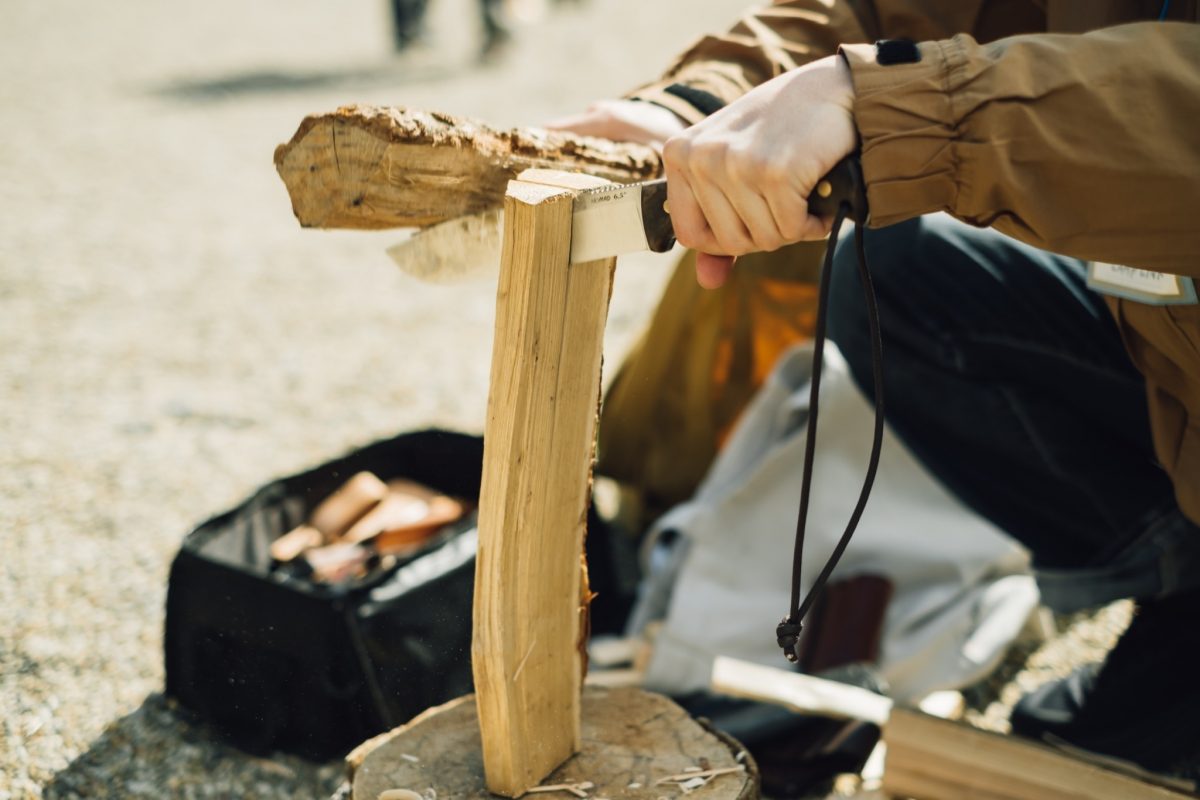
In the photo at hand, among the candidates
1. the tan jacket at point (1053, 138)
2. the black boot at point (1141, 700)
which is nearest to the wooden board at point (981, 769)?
the black boot at point (1141, 700)

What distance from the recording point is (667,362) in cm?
254

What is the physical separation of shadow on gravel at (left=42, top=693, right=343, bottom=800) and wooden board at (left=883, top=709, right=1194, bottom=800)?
949mm

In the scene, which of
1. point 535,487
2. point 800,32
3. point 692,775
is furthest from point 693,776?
point 800,32

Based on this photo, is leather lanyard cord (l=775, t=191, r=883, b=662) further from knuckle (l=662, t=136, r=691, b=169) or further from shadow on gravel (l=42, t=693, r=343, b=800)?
shadow on gravel (l=42, t=693, r=343, b=800)

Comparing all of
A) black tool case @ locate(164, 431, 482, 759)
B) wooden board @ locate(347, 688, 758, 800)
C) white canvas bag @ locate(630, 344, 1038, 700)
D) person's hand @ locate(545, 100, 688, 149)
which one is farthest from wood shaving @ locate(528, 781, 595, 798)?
person's hand @ locate(545, 100, 688, 149)

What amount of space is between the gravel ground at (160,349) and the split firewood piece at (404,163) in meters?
1.03

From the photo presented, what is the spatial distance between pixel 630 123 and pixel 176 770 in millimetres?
1327

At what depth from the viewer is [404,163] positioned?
4.22 feet

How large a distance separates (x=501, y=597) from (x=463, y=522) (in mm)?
733

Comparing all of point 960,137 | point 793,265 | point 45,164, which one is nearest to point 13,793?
point 960,137

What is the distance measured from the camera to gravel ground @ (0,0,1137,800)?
6.38 ft

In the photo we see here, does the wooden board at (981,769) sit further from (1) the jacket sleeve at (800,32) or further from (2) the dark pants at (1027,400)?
(1) the jacket sleeve at (800,32)

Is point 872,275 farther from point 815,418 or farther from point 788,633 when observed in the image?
point 788,633

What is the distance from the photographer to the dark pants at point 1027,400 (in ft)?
5.77
